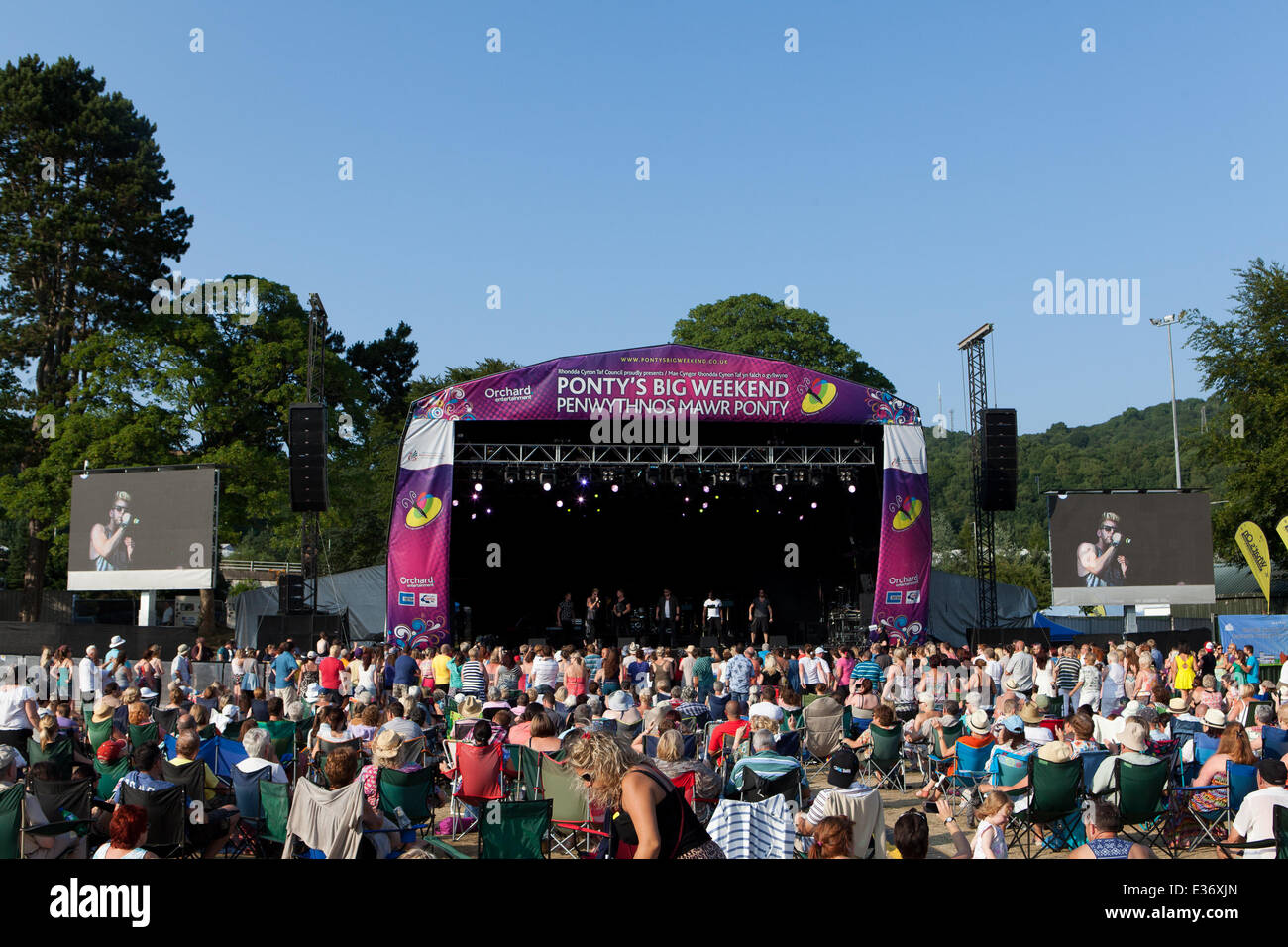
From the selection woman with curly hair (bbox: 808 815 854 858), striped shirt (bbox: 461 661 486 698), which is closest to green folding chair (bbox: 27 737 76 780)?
striped shirt (bbox: 461 661 486 698)

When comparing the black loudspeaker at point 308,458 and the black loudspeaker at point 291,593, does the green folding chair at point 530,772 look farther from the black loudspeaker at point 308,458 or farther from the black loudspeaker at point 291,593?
the black loudspeaker at point 291,593

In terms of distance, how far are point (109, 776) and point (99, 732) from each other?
6.81 feet

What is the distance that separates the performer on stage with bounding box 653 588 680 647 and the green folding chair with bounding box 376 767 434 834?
15676 millimetres

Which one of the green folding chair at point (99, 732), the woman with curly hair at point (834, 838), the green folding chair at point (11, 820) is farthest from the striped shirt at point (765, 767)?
the green folding chair at point (99, 732)

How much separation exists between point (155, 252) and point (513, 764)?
26545mm

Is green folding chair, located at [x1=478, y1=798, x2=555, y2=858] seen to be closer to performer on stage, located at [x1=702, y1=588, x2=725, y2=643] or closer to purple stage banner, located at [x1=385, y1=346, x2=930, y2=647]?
purple stage banner, located at [x1=385, y1=346, x2=930, y2=647]

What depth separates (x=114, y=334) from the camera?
2762 cm

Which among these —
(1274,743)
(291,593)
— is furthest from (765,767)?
(291,593)

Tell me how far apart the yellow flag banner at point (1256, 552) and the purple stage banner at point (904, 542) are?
22.4ft

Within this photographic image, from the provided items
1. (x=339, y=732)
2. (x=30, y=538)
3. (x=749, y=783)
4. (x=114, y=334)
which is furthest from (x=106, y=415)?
(x=749, y=783)

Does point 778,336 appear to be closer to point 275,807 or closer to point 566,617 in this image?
point 566,617

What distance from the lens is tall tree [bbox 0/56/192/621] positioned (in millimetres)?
27875
